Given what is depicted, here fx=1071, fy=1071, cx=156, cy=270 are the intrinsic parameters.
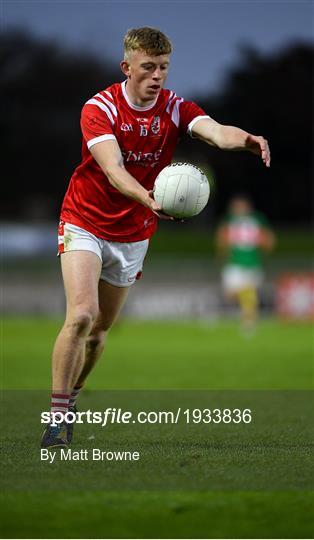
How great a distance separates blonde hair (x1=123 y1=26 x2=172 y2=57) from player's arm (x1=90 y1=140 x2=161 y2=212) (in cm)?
62

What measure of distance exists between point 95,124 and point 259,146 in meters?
1.06

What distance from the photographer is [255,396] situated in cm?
1018

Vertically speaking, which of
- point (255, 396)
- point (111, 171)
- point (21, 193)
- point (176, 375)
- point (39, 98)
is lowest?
point (21, 193)

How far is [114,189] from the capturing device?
281 inches

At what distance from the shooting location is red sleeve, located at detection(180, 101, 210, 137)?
7203 millimetres

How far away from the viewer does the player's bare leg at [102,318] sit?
7.43 meters

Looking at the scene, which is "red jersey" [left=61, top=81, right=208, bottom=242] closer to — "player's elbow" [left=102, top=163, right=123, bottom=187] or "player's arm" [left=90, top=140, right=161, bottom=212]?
"player's arm" [left=90, top=140, right=161, bottom=212]

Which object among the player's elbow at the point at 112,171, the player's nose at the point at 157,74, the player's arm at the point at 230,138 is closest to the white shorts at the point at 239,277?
the player's arm at the point at 230,138

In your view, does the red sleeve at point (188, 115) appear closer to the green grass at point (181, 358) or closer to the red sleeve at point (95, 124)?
the red sleeve at point (95, 124)

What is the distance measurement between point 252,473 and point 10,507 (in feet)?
4.49

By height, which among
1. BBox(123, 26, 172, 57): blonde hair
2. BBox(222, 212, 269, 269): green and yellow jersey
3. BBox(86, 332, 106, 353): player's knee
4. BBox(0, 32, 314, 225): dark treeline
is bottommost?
BBox(0, 32, 314, 225): dark treeline

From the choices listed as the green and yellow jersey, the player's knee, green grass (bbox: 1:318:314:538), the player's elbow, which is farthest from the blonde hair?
the green and yellow jersey

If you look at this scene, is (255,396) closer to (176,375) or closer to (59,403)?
(176,375)

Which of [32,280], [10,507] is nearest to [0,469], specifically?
[10,507]
